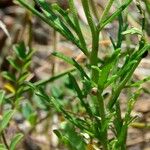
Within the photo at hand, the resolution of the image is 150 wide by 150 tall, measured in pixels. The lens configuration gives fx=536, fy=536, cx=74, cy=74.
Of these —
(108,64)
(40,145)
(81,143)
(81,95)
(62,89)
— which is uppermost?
(108,64)

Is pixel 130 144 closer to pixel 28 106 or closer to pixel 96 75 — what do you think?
pixel 28 106

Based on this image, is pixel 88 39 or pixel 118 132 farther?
pixel 88 39

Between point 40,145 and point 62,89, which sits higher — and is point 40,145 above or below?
below

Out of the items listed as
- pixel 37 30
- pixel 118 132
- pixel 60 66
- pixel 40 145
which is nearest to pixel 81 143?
pixel 118 132

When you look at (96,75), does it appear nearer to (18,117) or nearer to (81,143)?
(81,143)

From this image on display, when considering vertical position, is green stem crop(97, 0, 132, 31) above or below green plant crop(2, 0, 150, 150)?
above

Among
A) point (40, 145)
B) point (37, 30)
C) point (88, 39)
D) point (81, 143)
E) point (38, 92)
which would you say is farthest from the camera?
point (37, 30)

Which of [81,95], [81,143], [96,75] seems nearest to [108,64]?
[96,75]

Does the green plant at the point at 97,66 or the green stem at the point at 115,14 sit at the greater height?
the green stem at the point at 115,14

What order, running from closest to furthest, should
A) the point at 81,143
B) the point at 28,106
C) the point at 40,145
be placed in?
the point at 81,143, the point at 28,106, the point at 40,145
